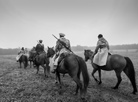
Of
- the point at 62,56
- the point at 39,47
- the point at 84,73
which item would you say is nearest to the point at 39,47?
the point at 39,47

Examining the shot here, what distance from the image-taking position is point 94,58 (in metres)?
6.64

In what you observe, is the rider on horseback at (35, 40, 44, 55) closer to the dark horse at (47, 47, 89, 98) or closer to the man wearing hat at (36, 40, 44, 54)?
the man wearing hat at (36, 40, 44, 54)

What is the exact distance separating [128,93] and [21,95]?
579 centimetres

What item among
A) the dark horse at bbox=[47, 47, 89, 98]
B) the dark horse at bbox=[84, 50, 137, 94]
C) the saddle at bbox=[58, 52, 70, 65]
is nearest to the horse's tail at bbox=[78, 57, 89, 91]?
the dark horse at bbox=[47, 47, 89, 98]

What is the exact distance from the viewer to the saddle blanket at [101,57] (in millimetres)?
6107

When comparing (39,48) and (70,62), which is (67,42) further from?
(39,48)

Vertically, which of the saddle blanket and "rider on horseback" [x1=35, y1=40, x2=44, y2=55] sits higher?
"rider on horseback" [x1=35, y1=40, x2=44, y2=55]

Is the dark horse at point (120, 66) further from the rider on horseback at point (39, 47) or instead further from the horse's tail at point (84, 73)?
the rider on horseback at point (39, 47)

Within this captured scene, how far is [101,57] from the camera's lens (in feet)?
20.6

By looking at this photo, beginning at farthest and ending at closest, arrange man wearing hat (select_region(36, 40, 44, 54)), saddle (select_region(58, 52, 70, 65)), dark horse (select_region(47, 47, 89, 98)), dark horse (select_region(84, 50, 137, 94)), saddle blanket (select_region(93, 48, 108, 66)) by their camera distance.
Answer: man wearing hat (select_region(36, 40, 44, 54)) → saddle blanket (select_region(93, 48, 108, 66)) → dark horse (select_region(84, 50, 137, 94)) → saddle (select_region(58, 52, 70, 65)) → dark horse (select_region(47, 47, 89, 98))

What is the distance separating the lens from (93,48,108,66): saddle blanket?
20.0ft

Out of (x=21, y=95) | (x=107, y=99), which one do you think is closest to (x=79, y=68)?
(x=107, y=99)

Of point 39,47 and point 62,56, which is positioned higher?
point 39,47

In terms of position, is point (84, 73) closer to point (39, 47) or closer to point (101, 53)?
point (101, 53)
